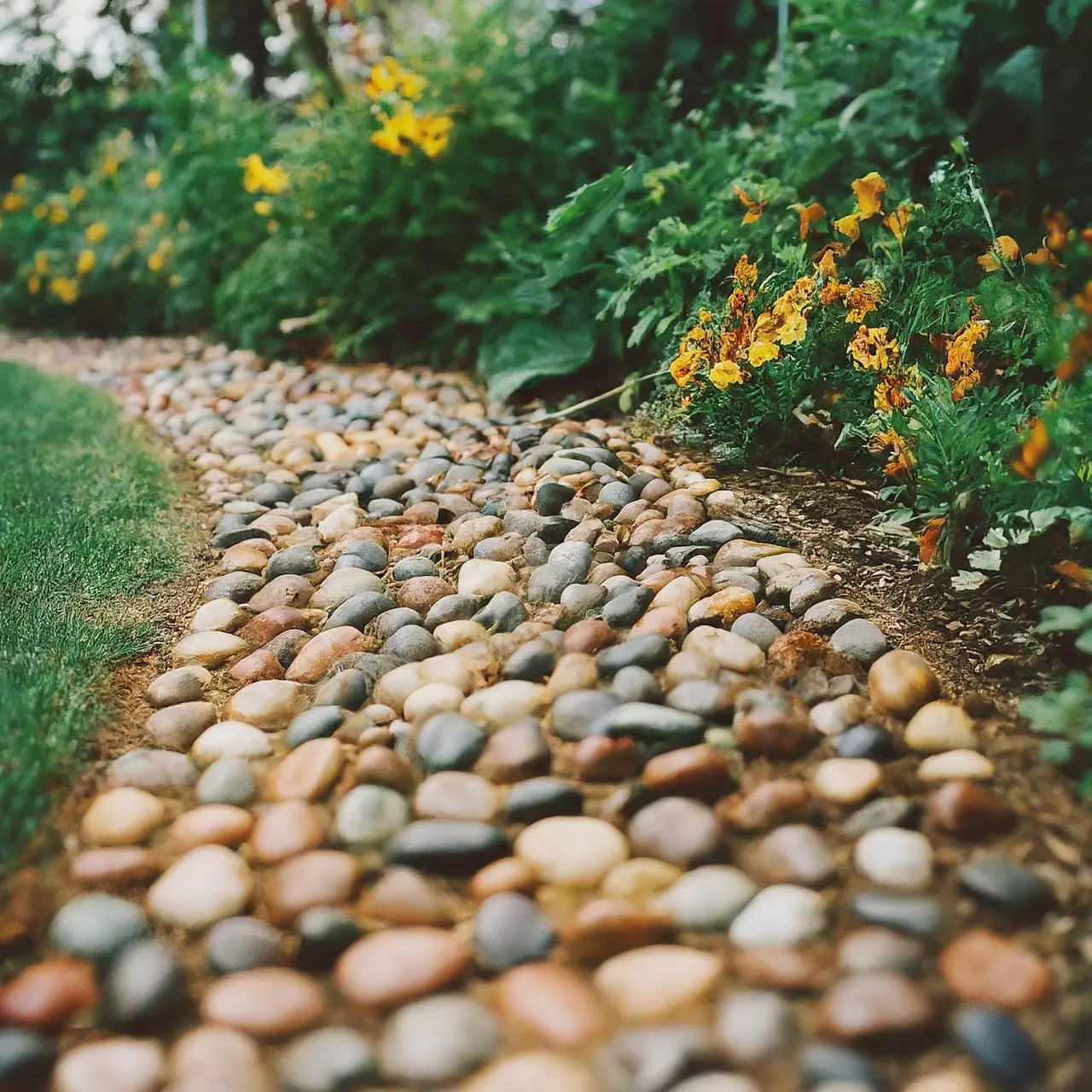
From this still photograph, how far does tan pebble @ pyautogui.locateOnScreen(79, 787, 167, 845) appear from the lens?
1.21 meters

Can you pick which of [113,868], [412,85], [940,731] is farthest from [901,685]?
[412,85]

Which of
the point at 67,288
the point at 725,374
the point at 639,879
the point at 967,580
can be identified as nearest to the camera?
the point at 639,879

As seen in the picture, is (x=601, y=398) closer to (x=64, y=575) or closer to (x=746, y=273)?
(x=746, y=273)

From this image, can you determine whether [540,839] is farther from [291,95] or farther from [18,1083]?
[291,95]

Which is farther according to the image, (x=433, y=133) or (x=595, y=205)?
(x=433, y=133)

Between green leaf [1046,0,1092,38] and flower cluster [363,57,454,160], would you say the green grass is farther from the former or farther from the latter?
green leaf [1046,0,1092,38]

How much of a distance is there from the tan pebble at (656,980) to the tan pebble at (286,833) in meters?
0.40

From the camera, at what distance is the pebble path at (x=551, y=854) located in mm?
917

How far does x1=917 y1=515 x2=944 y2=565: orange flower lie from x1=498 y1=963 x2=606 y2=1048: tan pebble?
35.7 inches

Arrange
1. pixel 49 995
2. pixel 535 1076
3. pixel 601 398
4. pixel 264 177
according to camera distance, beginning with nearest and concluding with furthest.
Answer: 1. pixel 535 1076
2. pixel 49 995
3. pixel 601 398
4. pixel 264 177

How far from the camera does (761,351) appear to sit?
191cm

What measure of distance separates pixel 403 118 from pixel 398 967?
10.1 ft

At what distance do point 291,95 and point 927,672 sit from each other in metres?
7.31

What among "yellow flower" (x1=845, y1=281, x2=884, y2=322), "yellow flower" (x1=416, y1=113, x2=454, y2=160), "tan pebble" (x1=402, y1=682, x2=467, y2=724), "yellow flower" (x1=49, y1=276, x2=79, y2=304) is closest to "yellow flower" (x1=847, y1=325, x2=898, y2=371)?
"yellow flower" (x1=845, y1=281, x2=884, y2=322)
